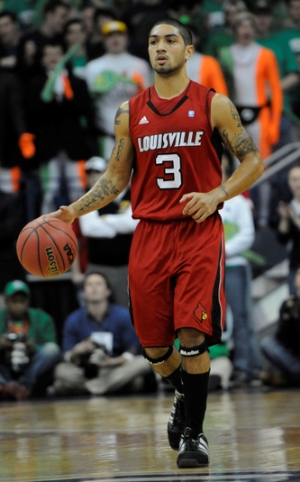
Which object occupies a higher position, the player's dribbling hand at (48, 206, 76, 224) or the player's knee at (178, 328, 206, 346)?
the player's dribbling hand at (48, 206, 76, 224)

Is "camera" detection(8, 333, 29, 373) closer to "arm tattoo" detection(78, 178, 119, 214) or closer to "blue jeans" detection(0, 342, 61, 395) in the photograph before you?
"blue jeans" detection(0, 342, 61, 395)

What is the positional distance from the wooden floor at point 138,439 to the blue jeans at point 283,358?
41 cm

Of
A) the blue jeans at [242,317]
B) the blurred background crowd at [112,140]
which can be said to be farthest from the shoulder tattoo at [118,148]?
the blue jeans at [242,317]

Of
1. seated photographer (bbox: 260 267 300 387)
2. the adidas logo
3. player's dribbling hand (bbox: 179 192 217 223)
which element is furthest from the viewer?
seated photographer (bbox: 260 267 300 387)

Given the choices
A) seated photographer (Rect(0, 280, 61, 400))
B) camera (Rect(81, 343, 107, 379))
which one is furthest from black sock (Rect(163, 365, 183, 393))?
seated photographer (Rect(0, 280, 61, 400))

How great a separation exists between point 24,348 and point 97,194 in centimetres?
510

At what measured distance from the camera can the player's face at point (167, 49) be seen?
18.3ft

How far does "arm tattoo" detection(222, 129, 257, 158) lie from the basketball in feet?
3.51

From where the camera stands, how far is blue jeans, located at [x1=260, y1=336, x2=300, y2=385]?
34.2 feet

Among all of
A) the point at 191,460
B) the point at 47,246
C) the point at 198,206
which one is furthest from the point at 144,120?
the point at 191,460

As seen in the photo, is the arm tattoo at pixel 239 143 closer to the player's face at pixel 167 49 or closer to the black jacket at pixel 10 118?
the player's face at pixel 167 49

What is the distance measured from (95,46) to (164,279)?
7.42m

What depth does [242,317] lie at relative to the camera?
35.4ft

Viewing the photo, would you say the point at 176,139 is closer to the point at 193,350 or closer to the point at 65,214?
the point at 65,214
